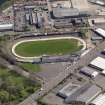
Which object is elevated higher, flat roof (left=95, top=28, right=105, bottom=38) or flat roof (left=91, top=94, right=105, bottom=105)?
flat roof (left=95, top=28, right=105, bottom=38)

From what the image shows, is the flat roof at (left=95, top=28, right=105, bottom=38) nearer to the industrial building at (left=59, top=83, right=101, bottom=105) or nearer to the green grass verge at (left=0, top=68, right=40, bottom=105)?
the industrial building at (left=59, top=83, right=101, bottom=105)

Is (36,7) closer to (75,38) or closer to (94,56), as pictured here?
(75,38)

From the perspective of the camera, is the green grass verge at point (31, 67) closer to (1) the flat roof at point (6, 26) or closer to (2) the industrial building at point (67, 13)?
(1) the flat roof at point (6, 26)

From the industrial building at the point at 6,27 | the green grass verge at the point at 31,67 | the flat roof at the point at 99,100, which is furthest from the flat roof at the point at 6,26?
the flat roof at the point at 99,100

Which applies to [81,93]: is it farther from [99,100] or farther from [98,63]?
[98,63]

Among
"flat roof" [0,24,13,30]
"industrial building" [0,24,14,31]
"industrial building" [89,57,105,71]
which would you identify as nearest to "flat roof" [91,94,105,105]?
"industrial building" [89,57,105,71]

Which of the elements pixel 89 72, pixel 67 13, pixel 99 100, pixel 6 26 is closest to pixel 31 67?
pixel 89 72
